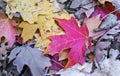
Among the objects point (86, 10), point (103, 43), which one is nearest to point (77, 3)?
point (86, 10)

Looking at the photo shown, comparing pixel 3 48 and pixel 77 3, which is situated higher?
pixel 77 3

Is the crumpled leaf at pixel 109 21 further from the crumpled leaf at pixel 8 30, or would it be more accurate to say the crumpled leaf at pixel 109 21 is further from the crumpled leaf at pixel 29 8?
the crumpled leaf at pixel 8 30

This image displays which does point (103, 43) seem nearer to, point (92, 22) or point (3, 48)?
point (92, 22)

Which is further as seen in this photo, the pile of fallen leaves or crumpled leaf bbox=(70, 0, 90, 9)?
crumpled leaf bbox=(70, 0, 90, 9)

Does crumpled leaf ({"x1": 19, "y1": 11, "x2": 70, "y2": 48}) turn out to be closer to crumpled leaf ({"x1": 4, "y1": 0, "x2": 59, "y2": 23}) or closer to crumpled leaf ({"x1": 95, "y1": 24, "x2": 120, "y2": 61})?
crumpled leaf ({"x1": 4, "y1": 0, "x2": 59, "y2": 23})

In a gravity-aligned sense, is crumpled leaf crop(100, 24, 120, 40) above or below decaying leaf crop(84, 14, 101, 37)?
below

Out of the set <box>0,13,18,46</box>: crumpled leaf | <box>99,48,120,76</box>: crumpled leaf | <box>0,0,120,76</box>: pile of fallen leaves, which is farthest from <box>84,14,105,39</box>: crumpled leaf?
<box>0,13,18,46</box>: crumpled leaf
